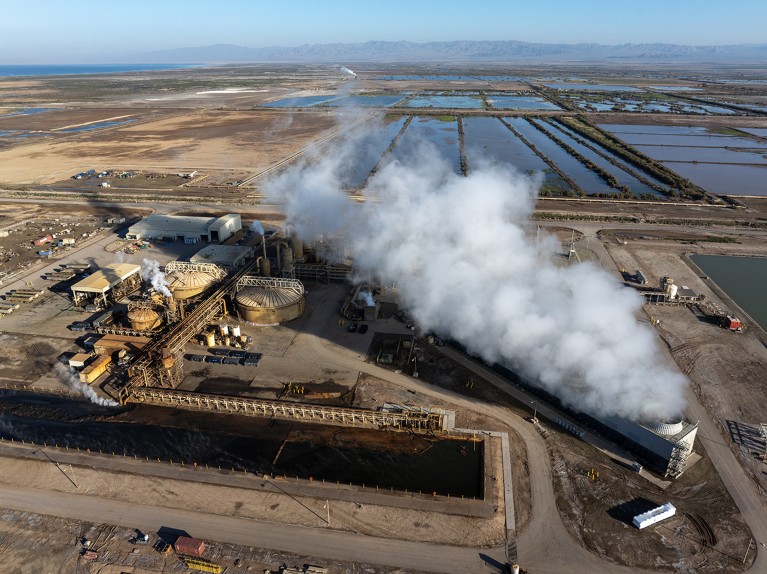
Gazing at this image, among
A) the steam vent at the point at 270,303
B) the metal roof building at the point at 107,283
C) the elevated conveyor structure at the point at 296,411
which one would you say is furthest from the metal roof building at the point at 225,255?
the elevated conveyor structure at the point at 296,411

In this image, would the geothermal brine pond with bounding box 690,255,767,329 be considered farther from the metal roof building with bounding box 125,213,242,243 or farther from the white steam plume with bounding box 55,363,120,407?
the metal roof building with bounding box 125,213,242,243

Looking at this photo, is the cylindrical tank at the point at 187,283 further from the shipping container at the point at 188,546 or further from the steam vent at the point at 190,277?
the shipping container at the point at 188,546

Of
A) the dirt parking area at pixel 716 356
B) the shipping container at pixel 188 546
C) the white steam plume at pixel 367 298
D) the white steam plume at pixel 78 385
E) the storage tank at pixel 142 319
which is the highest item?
the storage tank at pixel 142 319

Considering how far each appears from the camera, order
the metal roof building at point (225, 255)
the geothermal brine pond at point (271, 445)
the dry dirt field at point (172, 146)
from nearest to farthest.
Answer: the geothermal brine pond at point (271, 445)
the metal roof building at point (225, 255)
the dry dirt field at point (172, 146)

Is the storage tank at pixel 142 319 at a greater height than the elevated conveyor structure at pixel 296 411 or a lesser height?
greater

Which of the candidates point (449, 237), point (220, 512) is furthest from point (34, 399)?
point (449, 237)

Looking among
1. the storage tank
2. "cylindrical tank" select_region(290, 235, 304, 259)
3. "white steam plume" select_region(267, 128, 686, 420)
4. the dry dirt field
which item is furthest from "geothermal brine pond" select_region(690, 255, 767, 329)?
the dry dirt field

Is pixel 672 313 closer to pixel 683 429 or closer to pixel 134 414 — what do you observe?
pixel 683 429
